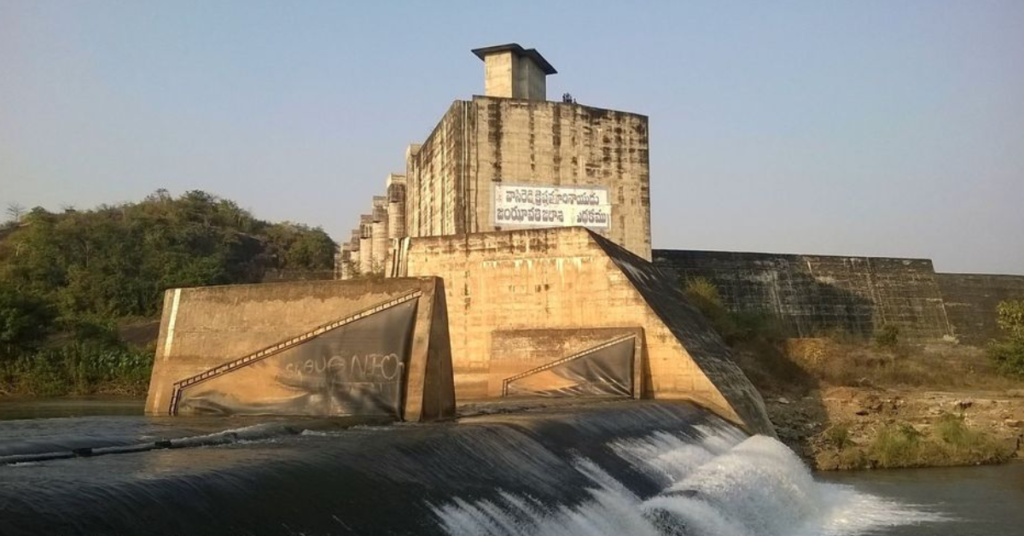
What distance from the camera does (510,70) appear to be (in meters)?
30.7

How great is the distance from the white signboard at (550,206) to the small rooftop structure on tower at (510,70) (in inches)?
174

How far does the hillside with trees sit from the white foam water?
23.9 m

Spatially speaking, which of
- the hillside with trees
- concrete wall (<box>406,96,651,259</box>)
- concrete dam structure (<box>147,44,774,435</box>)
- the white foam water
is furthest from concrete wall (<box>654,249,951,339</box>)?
the hillside with trees

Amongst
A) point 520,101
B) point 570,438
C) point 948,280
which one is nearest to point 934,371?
point 948,280

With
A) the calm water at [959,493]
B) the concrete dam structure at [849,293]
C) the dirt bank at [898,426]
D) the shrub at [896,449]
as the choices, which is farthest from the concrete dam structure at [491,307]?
the concrete dam structure at [849,293]

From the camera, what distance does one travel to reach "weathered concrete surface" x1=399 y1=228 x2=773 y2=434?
18500mm

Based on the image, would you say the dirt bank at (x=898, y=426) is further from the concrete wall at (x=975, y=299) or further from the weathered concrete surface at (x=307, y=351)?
the concrete wall at (x=975, y=299)

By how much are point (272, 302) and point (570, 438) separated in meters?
4.30

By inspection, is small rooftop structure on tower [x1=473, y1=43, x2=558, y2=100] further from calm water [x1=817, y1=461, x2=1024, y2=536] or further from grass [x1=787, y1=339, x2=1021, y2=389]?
calm water [x1=817, y1=461, x2=1024, y2=536]

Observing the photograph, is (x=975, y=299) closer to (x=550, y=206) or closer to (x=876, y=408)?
(x=876, y=408)

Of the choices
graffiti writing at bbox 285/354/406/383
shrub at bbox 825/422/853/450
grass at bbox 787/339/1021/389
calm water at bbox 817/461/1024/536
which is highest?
graffiti writing at bbox 285/354/406/383

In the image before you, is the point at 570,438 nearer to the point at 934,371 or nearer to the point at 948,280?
the point at 934,371

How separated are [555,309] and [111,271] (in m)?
43.5

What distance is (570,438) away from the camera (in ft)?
34.4
